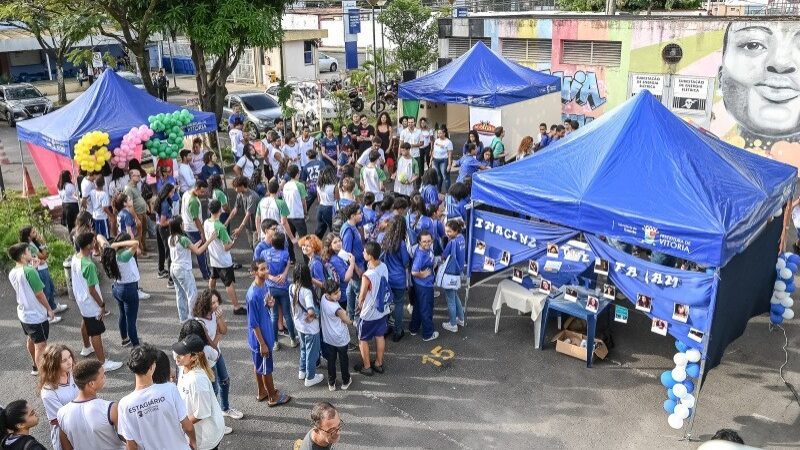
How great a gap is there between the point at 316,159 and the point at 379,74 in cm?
1511

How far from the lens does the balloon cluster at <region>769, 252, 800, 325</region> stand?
8406 millimetres

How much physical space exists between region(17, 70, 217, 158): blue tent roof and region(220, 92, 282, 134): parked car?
22.5 feet

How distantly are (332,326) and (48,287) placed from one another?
4.47 meters

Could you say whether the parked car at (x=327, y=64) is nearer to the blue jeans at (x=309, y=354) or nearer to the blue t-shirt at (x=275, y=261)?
the blue t-shirt at (x=275, y=261)

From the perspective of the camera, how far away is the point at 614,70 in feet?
57.1

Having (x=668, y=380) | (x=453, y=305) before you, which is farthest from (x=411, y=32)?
(x=668, y=380)

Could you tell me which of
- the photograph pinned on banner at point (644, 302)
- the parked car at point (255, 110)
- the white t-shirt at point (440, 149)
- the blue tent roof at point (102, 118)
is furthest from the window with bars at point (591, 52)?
the photograph pinned on banner at point (644, 302)

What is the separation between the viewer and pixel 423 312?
8.27m

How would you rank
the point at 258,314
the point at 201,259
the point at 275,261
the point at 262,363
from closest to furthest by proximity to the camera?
the point at 258,314 → the point at 262,363 → the point at 275,261 → the point at 201,259

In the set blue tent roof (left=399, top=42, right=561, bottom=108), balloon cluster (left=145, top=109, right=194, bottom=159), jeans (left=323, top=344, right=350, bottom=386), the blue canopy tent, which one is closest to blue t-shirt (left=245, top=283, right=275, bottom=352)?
jeans (left=323, top=344, right=350, bottom=386)

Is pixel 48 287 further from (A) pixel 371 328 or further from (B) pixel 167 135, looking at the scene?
(A) pixel 371 328

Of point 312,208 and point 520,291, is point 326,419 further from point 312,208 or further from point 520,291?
point 312,208

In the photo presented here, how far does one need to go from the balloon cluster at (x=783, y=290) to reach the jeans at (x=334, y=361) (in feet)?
17.8

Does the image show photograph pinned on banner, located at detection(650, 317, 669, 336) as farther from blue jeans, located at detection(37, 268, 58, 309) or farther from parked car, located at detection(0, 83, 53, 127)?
parked car, located at detection(0, 83, 53, 127)
